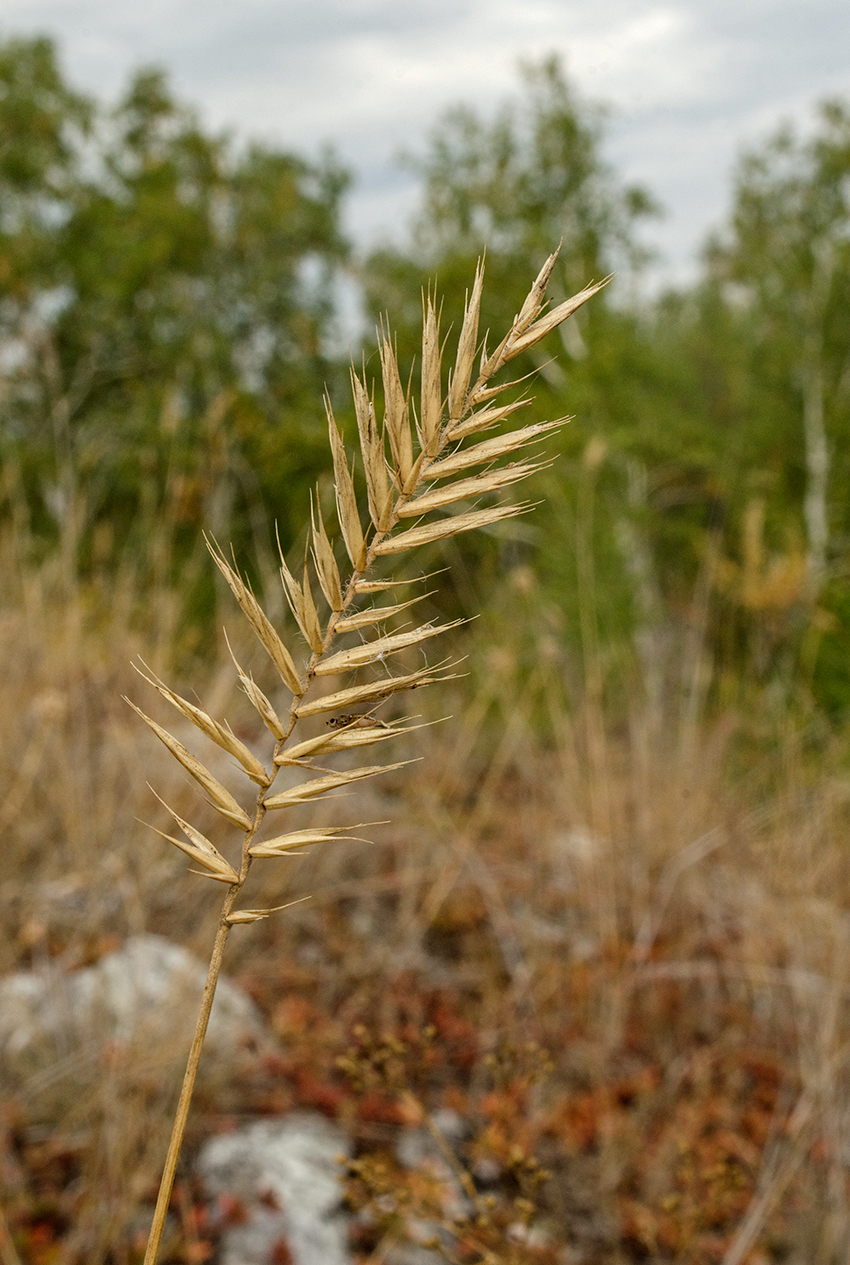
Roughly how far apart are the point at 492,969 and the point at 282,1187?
3.99 ft

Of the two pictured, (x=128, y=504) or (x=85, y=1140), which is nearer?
(x=85, y=1140)

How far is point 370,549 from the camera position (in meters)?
0.42

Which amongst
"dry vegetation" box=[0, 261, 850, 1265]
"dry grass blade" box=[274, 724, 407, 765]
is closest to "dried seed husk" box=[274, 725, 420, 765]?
"dry grass blade" box=[274, 724, 407, 765]

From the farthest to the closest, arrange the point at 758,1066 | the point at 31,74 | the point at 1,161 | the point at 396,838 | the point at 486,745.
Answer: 1. the point at 31,74
2. the point at 1,161
3. the point at 486,745
4. the point at 396,838
5. the point at 758,1066

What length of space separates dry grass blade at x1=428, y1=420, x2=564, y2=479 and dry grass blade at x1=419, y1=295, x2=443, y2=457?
0.02m

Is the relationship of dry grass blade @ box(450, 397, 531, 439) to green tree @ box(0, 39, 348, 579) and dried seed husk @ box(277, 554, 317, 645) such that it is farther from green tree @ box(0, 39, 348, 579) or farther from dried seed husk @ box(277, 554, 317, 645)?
green tree @ box(0, 39, 348, 579)

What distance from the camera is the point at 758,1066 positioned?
3008 mm

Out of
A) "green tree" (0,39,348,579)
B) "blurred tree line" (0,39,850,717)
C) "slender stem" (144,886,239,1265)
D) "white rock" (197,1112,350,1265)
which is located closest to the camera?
"slender stem" (144,886,239,1265)

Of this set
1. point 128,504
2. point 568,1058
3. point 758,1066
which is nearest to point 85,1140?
point 568,1058

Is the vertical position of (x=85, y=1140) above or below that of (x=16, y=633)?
below

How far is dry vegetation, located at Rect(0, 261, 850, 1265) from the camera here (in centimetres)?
201

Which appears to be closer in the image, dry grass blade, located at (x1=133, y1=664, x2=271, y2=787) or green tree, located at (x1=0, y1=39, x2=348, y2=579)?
dry grass blade, located at (x1=133, y1=664, x2=271, y2=787)

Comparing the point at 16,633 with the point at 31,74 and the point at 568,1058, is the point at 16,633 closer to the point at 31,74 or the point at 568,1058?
the point at 568,1058

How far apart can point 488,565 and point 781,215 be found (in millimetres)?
14896
